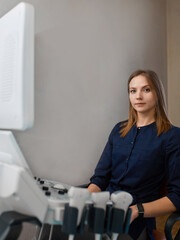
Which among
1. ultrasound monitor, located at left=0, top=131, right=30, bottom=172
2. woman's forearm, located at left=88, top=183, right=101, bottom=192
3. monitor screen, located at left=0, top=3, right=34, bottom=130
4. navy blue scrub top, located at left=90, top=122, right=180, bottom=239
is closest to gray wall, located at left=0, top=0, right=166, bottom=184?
woman's forearm, located at left=88, top=183, right=101, bottom=192

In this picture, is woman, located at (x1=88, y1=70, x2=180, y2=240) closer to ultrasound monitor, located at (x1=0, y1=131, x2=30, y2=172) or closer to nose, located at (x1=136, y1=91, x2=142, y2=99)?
nose, located at (x1=136, y1=91, x2=142, y2=99)

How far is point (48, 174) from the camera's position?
4.17 feet

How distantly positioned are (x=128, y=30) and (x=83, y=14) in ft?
1.30

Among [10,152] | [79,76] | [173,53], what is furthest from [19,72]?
[173,53]

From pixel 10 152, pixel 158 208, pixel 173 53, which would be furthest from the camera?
pixel 173 53

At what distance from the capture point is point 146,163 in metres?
1.24

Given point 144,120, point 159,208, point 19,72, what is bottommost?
point 159,208

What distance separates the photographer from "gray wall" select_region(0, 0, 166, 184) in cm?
125

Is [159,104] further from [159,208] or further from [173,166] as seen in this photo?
[159,208]

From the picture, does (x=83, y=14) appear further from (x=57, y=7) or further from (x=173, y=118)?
(x=173, y=118)

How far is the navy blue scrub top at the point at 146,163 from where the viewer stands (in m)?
1.20

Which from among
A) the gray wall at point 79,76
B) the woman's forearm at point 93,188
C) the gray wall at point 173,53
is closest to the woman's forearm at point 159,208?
the woman's forearm at point 93,188

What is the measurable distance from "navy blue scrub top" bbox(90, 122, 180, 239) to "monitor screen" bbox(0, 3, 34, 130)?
2.42 feet

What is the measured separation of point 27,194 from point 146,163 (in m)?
0.76
